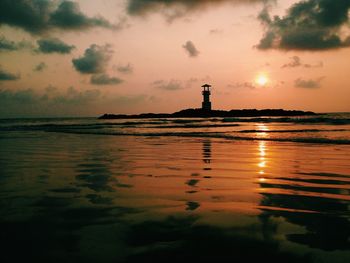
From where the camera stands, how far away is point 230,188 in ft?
18.9

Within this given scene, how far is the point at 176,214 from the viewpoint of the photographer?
13.9 ft

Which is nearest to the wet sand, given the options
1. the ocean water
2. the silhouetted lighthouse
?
the ocean water

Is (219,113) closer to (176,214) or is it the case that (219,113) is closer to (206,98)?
(206,98)

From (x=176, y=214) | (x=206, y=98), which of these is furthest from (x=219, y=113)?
(x=176, y=214)

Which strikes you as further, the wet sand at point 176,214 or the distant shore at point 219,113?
the distant shore at point 219,113

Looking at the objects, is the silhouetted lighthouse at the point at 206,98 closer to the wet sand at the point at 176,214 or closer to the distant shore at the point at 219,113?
the distant shore at the point at 219,113

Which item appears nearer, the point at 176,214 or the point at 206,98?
the point at 176,214

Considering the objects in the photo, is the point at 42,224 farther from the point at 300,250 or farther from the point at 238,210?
the point at 300,250

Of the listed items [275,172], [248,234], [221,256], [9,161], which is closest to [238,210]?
[248,234]

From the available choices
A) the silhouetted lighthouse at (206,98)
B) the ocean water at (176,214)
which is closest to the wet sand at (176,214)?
the ocean water at (176,214)

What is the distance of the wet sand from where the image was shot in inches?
120

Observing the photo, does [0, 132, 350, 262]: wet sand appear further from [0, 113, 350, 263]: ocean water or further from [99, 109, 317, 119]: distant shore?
[99, 109, 317, 119]: distant shore

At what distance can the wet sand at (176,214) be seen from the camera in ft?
9.99

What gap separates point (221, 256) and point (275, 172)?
492cm
